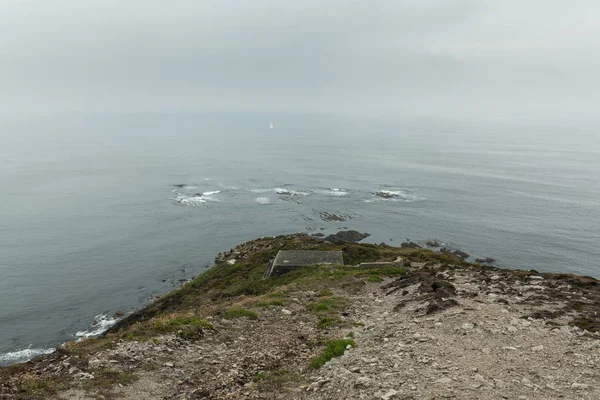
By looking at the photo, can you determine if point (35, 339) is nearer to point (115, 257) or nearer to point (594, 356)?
point (115, 257)

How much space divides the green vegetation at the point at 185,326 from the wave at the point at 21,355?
81.3 feet

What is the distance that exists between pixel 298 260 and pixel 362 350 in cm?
2102

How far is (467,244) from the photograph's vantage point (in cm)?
6975

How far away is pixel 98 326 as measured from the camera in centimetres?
4016

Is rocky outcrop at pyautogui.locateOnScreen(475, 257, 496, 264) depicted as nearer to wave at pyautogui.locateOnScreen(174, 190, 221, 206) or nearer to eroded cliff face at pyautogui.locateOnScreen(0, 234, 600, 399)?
eroded cliff face at pyautogui.locateOnScreen(0, 234, 600, 399)

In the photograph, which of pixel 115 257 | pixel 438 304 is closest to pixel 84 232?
pixel 115 257

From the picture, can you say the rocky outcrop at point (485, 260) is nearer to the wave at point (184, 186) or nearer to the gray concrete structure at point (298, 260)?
the gray concrete structure at point (298, 260)

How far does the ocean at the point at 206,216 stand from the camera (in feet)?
162

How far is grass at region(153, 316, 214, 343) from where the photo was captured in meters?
17.1

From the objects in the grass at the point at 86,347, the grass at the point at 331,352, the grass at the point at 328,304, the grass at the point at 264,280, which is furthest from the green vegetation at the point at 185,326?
the grass at the point at 328,304

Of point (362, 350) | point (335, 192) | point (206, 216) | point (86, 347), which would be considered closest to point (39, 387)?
point (86, 347)

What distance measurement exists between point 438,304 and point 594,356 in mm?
6584

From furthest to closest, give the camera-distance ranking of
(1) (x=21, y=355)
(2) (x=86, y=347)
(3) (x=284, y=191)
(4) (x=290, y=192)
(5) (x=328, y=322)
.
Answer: (3) (x=284, y=191), (4) (x=290, y=192), (1) (x=21, y=355), (5) (x=328, y=322), (2) (x=86, y=347)

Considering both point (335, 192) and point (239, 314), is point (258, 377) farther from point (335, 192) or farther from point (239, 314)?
point (335, 192)
